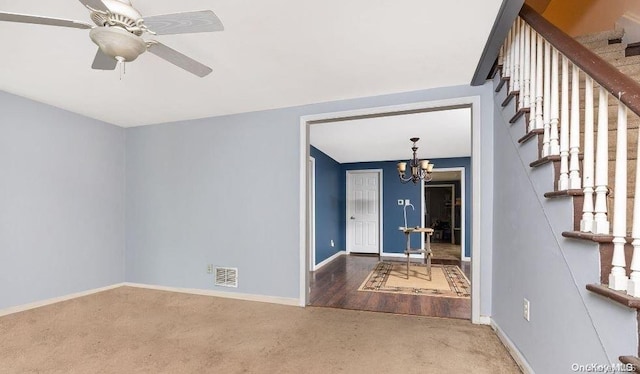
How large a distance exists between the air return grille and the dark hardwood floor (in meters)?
0.96

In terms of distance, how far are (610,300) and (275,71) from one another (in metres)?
2.53

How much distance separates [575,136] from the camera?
4.60 feet

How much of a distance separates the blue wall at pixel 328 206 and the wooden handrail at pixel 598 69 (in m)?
4.24

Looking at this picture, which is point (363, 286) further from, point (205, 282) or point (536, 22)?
point (536, 22)

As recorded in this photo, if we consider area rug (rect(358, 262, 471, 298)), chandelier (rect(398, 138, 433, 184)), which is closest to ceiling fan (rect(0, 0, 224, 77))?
area rug (rect(358, 262, 471, 298))

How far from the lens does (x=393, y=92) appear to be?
10.0ft

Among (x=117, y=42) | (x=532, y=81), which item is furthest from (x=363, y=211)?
(x=117, y=42)

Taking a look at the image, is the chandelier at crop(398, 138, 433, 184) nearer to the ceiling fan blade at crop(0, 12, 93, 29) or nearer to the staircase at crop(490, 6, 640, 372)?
the staircase at crop(490, 6, 640, 372)

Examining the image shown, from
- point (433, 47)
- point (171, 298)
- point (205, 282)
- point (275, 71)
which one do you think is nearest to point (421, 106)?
point (433, 47)

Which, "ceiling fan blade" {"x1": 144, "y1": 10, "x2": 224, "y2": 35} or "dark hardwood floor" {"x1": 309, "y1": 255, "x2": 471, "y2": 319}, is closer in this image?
"ceiling fan blade" {"x1": 144, "y1": 10, "x2": 224, "y2": 35}

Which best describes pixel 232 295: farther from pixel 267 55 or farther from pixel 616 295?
pixel 616 295

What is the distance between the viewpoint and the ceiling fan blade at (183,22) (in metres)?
1.35

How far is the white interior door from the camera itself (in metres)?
7.19

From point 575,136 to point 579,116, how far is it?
0.27 m
